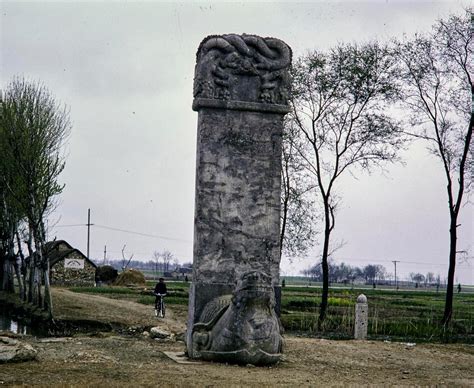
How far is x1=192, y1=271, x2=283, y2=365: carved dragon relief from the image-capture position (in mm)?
12727

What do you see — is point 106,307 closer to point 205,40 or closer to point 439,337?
point 439,337

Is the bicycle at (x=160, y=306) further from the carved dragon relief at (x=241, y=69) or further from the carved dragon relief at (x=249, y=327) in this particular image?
the carved dragon relief at (x=249, y=327)

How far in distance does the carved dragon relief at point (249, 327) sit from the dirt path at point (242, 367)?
25cm

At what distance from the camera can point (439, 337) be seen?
23.7m

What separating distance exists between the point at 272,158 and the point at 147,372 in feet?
16.3

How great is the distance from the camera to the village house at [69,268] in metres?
57.5

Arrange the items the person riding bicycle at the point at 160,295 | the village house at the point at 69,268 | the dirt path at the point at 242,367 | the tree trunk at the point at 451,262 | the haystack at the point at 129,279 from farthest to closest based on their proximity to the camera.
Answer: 1. the haystack at the point at 129,279
2. the village house at the point at 69,268
3. the person riding bicycle at the point at 160,295
4. the tree trunk at the point at 451,262
5. the dirt path at the point at 242,367

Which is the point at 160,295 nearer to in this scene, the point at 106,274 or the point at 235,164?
the point at 235,164

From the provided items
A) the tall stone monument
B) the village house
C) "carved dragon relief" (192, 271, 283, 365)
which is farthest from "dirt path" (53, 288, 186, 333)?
the village house

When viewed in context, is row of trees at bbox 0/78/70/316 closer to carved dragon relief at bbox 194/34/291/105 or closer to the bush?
carved dragon relief at bbox 194/34/291/105

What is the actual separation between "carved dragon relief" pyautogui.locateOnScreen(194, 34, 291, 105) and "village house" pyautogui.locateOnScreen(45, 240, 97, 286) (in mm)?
44065

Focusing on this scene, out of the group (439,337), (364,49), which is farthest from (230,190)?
(364,49)

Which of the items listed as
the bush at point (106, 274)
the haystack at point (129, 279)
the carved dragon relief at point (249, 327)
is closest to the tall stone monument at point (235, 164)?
the carved dragon relief at point (249, 327)

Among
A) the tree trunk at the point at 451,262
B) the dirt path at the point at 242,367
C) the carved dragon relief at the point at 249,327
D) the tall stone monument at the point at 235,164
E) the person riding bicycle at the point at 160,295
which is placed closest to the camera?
the dirt path at the point at 242,367
